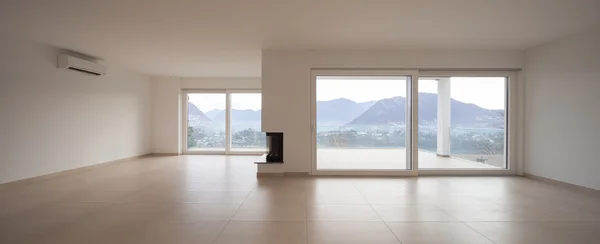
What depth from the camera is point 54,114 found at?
6.25m

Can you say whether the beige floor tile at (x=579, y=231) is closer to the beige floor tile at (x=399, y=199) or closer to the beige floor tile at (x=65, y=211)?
the beige floor tile at (x=399, y=199)

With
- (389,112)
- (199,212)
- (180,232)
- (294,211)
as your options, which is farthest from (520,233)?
(389,112)

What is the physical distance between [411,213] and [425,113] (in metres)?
3.38

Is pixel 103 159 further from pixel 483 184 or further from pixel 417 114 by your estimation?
pixel 483 184

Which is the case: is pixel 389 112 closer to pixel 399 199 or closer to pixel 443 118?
pixel 443 118

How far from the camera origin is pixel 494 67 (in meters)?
6.33

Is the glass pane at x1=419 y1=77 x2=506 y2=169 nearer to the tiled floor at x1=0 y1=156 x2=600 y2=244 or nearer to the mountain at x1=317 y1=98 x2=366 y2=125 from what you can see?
the tiled floor at x1=0 y1=156 x2=600 y2=244

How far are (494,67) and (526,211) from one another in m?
3.56

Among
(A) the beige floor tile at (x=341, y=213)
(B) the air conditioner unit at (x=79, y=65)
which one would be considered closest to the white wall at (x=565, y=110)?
(A) the beige floor tile at (x=341, y=213)

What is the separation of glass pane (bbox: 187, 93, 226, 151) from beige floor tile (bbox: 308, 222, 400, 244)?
7.68 m

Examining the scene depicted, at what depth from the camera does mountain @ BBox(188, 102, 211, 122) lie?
10414 millimetres

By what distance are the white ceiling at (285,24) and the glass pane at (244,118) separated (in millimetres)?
3865

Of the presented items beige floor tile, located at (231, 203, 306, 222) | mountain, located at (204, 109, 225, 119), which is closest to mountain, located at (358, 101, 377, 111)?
beige floor tile, located at (231, 203, 306, 222)

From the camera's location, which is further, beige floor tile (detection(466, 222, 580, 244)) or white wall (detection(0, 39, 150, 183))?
white wall (detection(0, 39, 150, 183))
